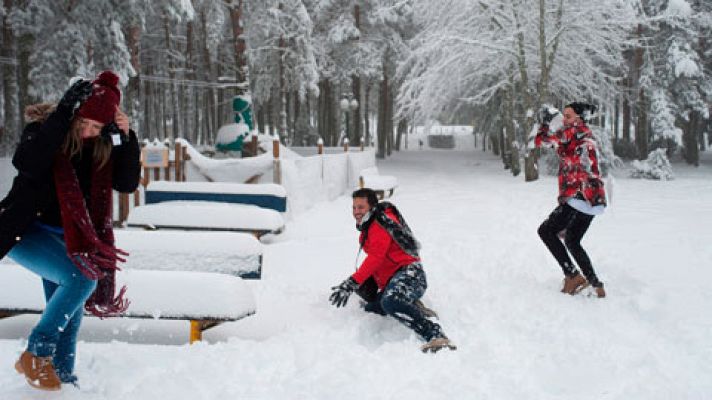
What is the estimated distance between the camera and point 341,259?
8094mm

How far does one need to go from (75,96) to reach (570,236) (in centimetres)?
452

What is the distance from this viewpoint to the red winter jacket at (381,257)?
15.8 feet

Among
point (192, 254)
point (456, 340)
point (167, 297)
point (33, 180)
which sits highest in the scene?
point (33, 180)

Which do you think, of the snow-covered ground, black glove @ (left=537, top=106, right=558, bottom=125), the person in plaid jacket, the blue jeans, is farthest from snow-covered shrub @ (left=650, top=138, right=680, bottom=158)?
the blue jeans

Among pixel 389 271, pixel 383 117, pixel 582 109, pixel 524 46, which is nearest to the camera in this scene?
pixel 389 271

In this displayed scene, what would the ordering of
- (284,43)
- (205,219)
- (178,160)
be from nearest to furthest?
(205,219) < (178,160) < (284,43)

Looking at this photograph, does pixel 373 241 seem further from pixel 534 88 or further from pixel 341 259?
pixel 534 88

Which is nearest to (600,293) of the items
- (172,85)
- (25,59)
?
(25,59)

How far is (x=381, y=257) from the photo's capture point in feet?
15.8

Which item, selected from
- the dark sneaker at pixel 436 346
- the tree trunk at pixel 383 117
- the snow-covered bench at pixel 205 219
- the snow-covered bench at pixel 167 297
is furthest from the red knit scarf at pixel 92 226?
the tree trunk at pixel 383 117

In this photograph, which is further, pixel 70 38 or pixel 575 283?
pixel 70 38

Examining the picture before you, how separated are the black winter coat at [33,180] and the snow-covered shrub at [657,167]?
21.8m

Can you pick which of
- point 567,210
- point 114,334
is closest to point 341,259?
point 567,210

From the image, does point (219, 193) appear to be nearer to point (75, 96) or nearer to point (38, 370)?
point (38, 370)
